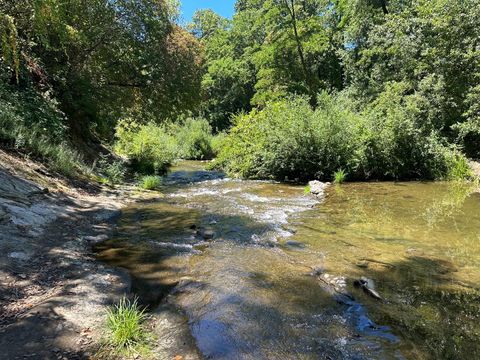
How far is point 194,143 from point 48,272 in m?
23.1

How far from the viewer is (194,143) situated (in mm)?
26938

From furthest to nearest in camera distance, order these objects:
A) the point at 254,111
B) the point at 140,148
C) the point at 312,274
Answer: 1. the point at 254,111
2. the point at 140,148
3. the point at 312,274

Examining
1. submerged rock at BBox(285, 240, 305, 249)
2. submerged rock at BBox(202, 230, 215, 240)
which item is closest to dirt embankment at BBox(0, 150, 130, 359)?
submerged rock at BBox(202, 230, 215, 240)

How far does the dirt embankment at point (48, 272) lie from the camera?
2934 mm

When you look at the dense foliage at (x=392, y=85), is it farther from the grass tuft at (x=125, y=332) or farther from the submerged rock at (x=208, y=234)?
the grass tuft at (x=125, y=332)

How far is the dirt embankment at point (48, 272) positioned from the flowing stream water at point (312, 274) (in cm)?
41

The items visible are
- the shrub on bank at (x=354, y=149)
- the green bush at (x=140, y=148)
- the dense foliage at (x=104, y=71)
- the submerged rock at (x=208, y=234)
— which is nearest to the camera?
the submerged rock at (x=208, y=234)

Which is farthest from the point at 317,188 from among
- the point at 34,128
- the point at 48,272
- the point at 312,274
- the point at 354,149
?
the point at 48,272

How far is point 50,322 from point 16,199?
3422 mm

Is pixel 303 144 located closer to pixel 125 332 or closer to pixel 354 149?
pixel 354 149

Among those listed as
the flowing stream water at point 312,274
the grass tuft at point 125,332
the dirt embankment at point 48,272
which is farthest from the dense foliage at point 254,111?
the grass tuft at point 125,332

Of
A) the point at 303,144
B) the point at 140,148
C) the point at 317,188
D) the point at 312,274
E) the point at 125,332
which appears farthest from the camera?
the point at 140,148

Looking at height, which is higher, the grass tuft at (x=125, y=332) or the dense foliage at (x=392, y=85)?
the dense foliage at (x=392, y=85)

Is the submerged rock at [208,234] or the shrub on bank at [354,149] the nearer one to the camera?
the submerged rock at [208,234]
